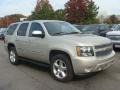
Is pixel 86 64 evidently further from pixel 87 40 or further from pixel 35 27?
pixel 35 27

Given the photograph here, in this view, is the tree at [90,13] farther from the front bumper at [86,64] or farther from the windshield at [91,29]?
the front bumper at [86,64]

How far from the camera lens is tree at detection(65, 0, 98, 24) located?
43.3m

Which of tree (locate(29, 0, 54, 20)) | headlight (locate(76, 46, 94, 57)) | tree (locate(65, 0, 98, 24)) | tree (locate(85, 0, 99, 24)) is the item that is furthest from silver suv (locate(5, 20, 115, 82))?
tree (locate(29, 0, 54, 20))

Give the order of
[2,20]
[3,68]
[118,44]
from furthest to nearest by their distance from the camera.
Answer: [2,20] < [118,44] < [3,68]

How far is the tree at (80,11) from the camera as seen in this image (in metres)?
43.3

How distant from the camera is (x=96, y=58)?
20.5ft

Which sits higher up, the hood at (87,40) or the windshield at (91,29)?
the hood at (87,40)

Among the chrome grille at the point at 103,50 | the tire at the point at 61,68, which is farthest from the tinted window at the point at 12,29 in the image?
the chrome grille at the point at 103,50

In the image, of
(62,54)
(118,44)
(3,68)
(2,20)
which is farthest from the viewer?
(2,20)

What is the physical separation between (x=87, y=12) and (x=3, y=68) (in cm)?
3600

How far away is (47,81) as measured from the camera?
22.5 feet

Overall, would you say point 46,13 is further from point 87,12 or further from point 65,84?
point 65,84

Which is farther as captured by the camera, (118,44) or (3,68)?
(118,44)

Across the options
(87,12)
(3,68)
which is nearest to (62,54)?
(3,68)
